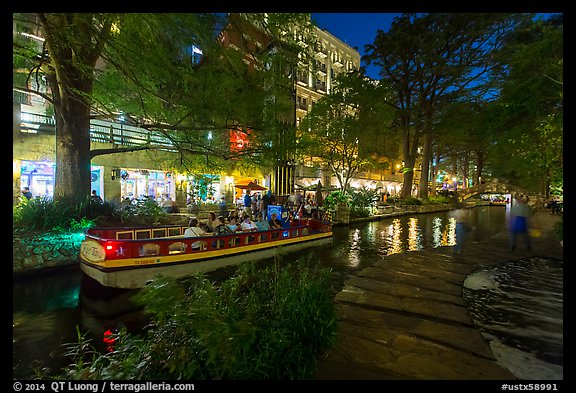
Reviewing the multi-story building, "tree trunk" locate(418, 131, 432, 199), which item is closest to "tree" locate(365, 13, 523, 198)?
"tree trunk" locate(418, 131, 432, 199)

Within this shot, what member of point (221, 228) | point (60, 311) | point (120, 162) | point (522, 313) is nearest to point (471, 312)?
point (522, 313)

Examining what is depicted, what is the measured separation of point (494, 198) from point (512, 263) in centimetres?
6320

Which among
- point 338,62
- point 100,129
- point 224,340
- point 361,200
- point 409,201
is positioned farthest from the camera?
point 338,62

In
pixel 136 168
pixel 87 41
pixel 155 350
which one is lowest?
pixel 155 350

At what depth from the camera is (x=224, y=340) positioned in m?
2.47

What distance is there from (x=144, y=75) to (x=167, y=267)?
5539 mm

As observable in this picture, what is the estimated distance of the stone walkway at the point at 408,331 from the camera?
3.24 meters

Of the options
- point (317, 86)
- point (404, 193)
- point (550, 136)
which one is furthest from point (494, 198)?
point (550, 136)

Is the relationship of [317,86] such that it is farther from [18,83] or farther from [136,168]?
[18,83]

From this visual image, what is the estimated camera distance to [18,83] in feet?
35.5

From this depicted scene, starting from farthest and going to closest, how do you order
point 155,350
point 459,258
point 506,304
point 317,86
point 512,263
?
point 317,86
point 459,258
point 512,263
point 506,304
point 155,350

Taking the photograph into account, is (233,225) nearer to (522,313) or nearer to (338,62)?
(522,313)

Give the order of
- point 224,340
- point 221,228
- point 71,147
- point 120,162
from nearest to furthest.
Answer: point 224,340, point 221,228, point 71,147, point 120,162

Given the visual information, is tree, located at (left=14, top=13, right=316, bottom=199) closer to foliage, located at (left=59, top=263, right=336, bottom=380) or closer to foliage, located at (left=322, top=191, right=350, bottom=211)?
foliage, located at (left=59, top=263, right=336, bottom=380)
